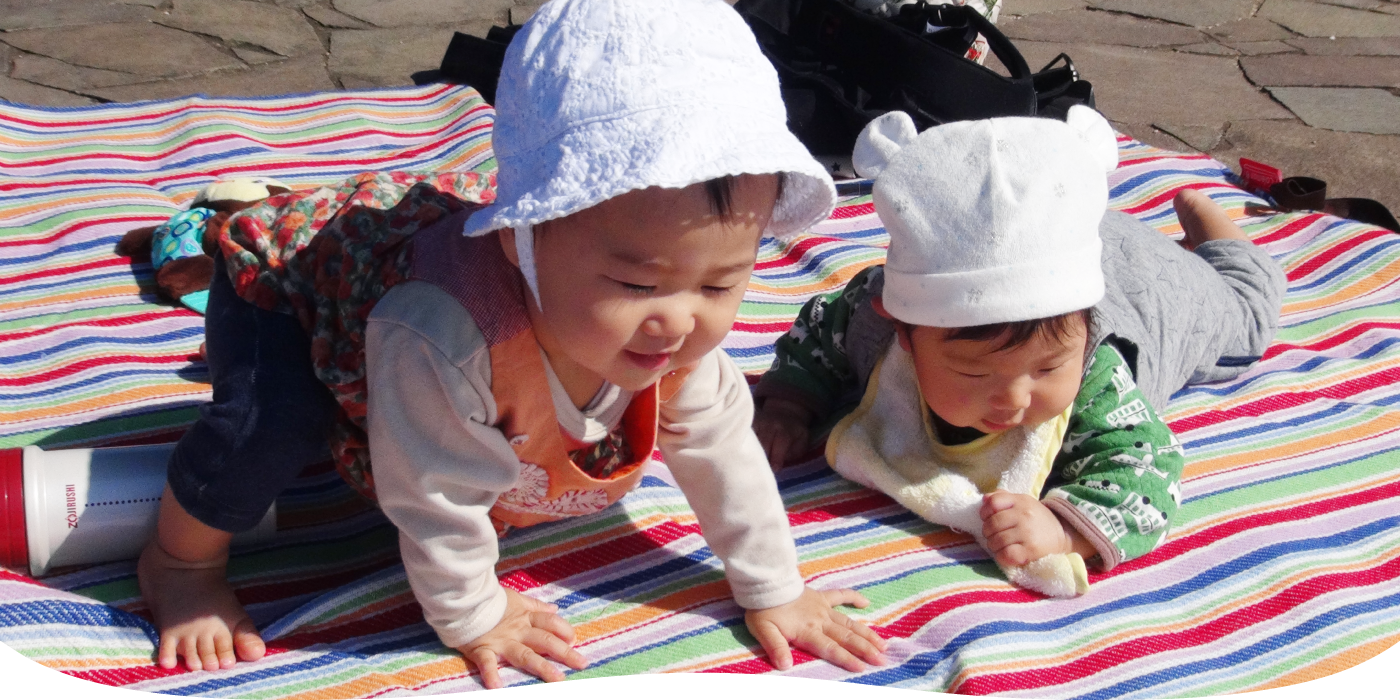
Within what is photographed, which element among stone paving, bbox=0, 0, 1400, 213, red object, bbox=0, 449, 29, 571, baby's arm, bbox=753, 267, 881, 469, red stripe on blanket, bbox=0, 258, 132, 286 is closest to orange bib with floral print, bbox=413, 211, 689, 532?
baby's arm, bbox=753, 267, 881, 469

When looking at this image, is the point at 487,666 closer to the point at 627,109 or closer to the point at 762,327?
the point at 627,109

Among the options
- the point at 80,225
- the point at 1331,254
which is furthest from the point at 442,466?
the point at 1331,254

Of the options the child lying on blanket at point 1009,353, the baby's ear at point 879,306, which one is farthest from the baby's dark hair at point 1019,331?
the baby's ear at point 879,306

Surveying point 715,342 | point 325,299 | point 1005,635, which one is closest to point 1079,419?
point 1005,635

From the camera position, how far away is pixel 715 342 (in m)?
1.57

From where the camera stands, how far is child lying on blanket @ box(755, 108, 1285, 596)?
193cm

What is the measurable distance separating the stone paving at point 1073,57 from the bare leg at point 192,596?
124 inches

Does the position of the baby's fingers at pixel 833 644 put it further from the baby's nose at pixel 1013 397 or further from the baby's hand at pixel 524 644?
the baby's nose at pixel 1013 397

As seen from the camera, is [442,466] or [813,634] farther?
[813,634]

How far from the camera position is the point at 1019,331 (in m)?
1.97

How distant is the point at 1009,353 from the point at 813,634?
22.1 inches

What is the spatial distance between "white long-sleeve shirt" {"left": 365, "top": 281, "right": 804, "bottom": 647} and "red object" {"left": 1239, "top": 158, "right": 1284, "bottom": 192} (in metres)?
2.45

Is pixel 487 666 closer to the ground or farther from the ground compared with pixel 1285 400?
farther from the ground

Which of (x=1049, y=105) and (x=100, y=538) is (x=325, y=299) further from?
(x=1049, y=105)
